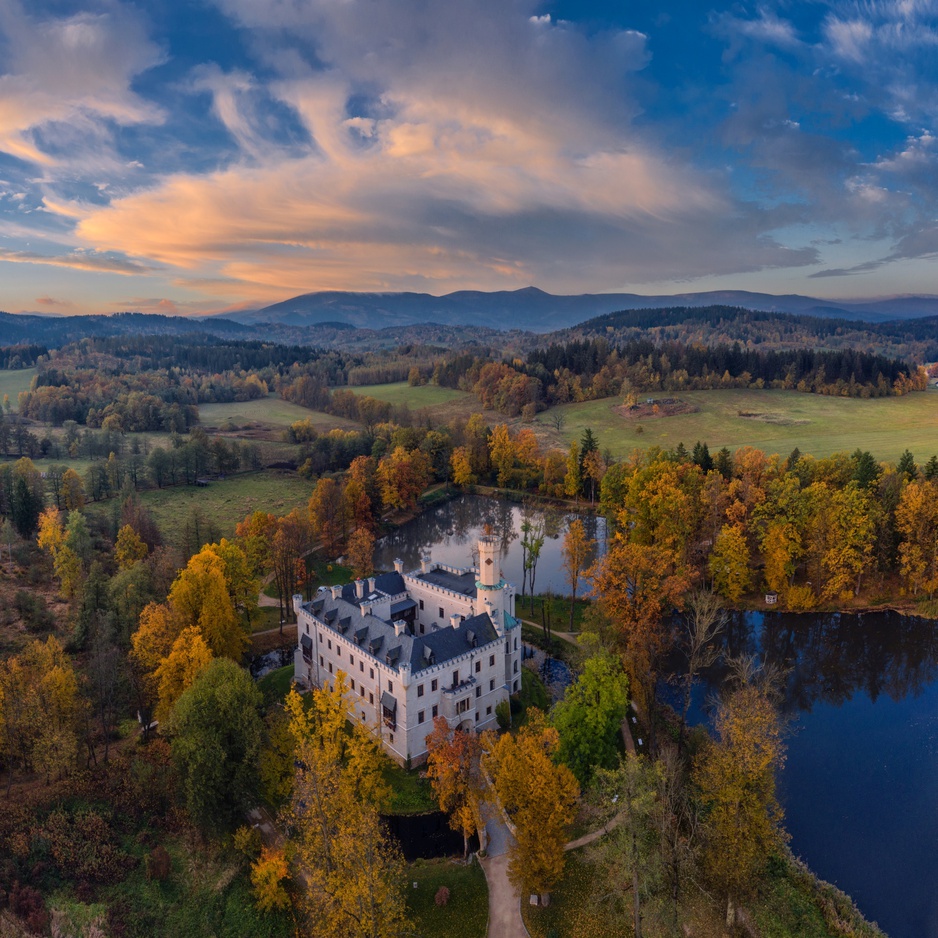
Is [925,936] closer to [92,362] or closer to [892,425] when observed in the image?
[892,425]

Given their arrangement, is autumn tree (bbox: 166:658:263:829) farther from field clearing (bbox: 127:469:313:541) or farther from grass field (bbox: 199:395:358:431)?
grass field (bbox: 199:395:358:431)

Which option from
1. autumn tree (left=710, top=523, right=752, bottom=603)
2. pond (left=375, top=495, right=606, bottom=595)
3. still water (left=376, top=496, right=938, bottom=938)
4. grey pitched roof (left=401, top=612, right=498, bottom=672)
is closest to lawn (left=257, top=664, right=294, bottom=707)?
grey pitched roof (left=401, top=612, right=498, bottom=672)

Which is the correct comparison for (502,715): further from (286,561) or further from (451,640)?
(286,561)

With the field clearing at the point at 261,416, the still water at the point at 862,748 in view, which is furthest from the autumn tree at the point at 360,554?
the field clearing at the point at 261,416

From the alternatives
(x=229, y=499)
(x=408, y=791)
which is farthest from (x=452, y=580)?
(x=229, y=499)

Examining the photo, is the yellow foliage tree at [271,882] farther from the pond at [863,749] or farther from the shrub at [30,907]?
the pond at [863,749]

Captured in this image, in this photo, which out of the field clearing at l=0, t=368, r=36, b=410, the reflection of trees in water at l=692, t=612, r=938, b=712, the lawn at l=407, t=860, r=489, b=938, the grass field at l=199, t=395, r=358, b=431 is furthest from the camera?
the field clearing at l=0, t=368, r=36, b=410
